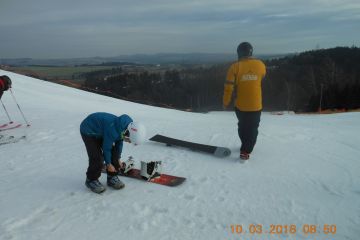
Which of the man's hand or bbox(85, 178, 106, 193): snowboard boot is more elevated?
the man's hand

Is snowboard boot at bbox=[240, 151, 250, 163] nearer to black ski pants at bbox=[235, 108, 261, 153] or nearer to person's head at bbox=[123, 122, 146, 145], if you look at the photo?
black ski pants at bbox=[235, 108, 261, 153]

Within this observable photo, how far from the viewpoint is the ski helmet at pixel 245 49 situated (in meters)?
5.68

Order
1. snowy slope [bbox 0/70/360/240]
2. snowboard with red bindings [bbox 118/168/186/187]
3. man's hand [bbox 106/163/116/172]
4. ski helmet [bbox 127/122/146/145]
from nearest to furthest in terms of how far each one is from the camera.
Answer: snowy slope [bbox 0/70/360/240]
ski helmet [bbox 127/122/146/145]
man's hand [bbox 106/163/116/172]
snowboard with red bindings [bbox 118/168/186/187]

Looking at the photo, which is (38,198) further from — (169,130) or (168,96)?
(168,96)

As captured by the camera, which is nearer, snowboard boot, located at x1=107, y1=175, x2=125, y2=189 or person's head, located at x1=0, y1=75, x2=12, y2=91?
snowboard boot, located at x1=107, y1=175, x2=125, y2=189

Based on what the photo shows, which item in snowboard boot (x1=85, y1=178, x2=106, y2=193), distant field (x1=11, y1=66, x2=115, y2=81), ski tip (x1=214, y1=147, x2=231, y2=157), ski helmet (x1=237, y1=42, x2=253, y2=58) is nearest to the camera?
snowboard boot (x1=85, y1=178, x2=106, y2=193)

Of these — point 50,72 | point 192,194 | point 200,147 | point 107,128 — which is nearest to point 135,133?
point 107,128

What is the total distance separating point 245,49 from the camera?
5684 mm

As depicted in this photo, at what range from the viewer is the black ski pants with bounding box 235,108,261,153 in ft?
19.4

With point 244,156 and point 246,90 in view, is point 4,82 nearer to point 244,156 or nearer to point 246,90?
point 246,90

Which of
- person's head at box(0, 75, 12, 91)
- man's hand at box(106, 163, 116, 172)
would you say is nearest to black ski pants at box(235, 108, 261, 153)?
man's hand at box(106, 163, 116, 172)

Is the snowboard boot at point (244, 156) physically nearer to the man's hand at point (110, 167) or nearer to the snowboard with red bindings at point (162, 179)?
the snowboard with red bindings at point (162, 179)

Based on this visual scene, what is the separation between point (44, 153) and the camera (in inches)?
272

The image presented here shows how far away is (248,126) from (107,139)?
2723mm
